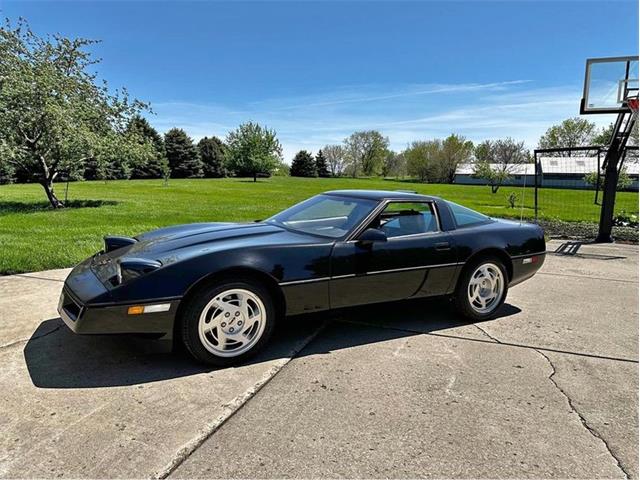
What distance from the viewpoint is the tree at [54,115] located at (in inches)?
482

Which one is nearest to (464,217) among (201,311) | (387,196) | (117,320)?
(387,196)

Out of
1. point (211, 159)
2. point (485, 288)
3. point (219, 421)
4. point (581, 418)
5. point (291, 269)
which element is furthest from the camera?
point (211, 159)

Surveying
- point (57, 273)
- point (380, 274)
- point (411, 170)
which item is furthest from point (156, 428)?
point (411, 170)

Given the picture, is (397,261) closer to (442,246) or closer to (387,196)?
(442,246)

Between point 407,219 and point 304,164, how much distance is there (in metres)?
72.7

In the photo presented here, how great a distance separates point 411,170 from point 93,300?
78.4 metres

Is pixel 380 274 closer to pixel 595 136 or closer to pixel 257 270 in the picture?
pixel 257 270

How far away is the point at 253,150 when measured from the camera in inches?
2048

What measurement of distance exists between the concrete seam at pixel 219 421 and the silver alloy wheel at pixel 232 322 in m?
0.28

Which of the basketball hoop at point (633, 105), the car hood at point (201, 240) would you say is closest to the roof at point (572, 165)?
the basketball hoop at point (633, 105)

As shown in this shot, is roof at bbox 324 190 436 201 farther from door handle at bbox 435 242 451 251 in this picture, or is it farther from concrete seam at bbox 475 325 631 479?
concrete seam at bbox 475 325 631 479

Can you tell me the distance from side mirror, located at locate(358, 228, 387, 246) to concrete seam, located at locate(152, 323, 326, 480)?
1019 mm

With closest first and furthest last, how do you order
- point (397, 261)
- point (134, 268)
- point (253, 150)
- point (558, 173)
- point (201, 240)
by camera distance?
point (134, 268) → point (201, 240) → point (397, 261) → point (558, 173) → point (253, 150)

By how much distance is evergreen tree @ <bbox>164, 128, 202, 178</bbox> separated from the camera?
5628 centimetres
